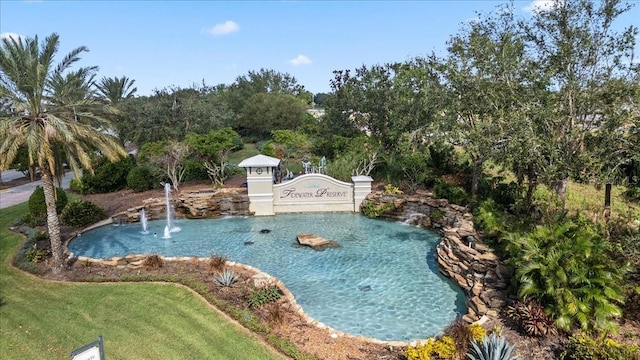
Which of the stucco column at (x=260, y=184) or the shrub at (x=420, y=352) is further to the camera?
the stucco column at (x=260, y=184)

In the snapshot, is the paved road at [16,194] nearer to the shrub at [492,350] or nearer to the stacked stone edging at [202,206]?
the stacked stone edging at [202,206]

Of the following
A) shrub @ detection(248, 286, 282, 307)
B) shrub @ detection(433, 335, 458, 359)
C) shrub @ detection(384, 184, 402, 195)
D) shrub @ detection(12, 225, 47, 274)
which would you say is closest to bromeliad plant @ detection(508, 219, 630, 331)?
shrub @ detection(433, 335, 458, 359)

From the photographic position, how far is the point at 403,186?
1948cm

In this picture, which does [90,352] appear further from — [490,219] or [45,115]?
[490,219]

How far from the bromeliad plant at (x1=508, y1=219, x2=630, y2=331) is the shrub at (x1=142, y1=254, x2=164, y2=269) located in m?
9.77

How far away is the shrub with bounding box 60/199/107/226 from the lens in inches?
647

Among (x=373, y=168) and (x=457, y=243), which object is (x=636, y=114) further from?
(x=373, y=168)

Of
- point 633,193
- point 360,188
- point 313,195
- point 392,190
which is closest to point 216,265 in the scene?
point 313,195

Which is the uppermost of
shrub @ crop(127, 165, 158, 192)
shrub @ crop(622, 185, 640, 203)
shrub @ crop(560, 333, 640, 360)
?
shrub @ crop(622, 185, 640, 203)

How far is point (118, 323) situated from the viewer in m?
8.38

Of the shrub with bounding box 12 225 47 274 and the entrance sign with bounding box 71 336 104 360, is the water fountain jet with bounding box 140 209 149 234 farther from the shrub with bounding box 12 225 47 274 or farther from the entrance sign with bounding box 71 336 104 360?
the entrance sign with bounding box 71 336 104 360

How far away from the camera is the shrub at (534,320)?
749cm

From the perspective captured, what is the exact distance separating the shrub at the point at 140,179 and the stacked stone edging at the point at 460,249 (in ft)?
41.7

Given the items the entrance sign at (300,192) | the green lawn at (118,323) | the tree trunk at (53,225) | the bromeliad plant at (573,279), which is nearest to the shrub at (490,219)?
the bromeliad plant at (573,279)
